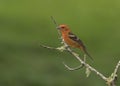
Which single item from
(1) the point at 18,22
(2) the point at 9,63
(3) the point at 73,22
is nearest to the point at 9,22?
(1) the point at 18,22

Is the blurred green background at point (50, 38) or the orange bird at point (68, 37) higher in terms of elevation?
the orange bird at point (68, 37)

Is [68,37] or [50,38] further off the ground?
[68,37]

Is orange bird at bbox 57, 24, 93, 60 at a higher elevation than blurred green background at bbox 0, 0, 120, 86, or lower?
higher

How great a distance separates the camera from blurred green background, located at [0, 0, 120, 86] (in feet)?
48.7

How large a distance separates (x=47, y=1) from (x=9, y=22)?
2.11 m

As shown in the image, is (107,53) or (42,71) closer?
(42,71)

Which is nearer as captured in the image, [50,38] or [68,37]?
[68,37]

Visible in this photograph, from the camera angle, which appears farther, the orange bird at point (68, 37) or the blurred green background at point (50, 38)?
the blurred green background at point (50, 38)

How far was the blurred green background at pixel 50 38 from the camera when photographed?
48.7ft

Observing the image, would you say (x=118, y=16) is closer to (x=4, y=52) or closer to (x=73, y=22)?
(x=73, y=22)

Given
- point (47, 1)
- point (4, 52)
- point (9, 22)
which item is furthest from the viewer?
point (47, 1)

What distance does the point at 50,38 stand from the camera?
17.3 meters

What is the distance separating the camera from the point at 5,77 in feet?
48.2

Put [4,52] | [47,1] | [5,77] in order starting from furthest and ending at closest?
[47,1] → [4,52] → [5,77]
